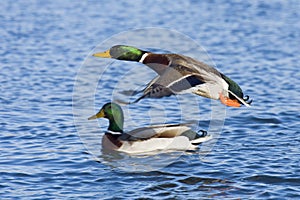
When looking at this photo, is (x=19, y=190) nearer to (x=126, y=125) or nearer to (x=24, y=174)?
(x=24, y=174)

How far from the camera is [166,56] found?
31.9 feet

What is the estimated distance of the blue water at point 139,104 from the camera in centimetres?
954

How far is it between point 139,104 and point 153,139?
8.03ft

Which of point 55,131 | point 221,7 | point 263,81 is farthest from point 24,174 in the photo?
point 221,7

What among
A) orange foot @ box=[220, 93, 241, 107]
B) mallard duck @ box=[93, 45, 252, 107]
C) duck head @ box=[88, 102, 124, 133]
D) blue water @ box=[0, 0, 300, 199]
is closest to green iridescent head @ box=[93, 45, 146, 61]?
mallard duck @ box=[93, 45, 252, 107]

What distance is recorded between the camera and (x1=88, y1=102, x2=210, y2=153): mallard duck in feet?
37.3

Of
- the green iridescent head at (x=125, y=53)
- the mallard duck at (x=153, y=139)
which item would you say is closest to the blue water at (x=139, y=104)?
the mallard duck at (x=153, y=139)

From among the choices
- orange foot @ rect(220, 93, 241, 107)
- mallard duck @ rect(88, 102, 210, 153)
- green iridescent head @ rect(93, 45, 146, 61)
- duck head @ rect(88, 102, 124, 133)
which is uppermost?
green iridescent head @ rect(93, 45, 146, 61)

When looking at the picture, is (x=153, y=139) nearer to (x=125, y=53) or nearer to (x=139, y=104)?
(x=125, y=53)

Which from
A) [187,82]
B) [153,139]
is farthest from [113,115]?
[187,82]

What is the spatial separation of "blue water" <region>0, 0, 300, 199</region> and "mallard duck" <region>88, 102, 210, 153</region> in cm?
28

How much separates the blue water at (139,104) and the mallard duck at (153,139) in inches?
11.0

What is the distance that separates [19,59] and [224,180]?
28.4ft

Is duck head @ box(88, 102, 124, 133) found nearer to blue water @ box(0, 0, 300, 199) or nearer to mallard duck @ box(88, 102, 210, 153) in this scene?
mallard duck @ box(88, 102, 210, 153)
